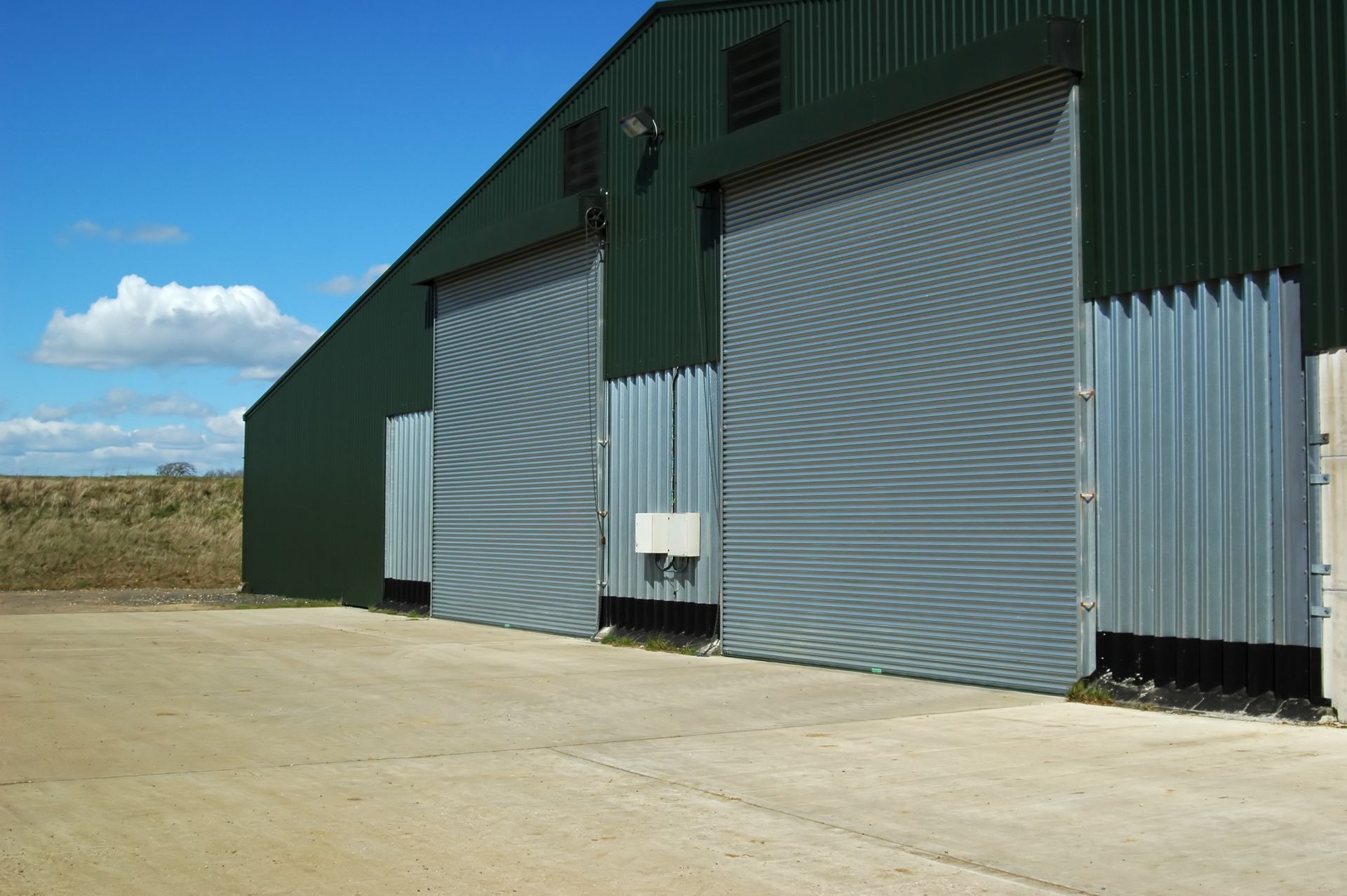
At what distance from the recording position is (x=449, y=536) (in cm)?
2644

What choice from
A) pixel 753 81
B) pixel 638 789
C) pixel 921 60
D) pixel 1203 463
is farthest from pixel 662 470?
pixel 638 789

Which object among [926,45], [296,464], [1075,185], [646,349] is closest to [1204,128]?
[1075,185]

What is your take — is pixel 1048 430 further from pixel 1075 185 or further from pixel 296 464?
pixel 296 464

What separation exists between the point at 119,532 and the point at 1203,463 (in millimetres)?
44581

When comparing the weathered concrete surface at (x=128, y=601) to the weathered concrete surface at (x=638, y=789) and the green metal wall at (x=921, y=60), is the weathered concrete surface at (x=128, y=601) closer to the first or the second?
the green metal wall at (x=921, y=60)

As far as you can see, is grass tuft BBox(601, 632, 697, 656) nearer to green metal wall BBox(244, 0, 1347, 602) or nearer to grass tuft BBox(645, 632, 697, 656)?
grass tuft BBox(645, 632, 697, 656)

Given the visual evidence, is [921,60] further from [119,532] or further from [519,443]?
[119,532]

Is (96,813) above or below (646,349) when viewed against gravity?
below

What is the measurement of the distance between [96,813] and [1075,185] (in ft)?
35.9

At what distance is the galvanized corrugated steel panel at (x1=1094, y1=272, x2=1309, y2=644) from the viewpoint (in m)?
11.7

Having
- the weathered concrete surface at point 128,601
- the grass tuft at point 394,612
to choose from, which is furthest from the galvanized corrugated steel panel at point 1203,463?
the weathered concrete surface at point 128,601

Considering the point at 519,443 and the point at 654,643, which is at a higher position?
the point at 519,443

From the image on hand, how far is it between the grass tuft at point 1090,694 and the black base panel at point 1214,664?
190mm

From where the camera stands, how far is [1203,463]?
12.4m
